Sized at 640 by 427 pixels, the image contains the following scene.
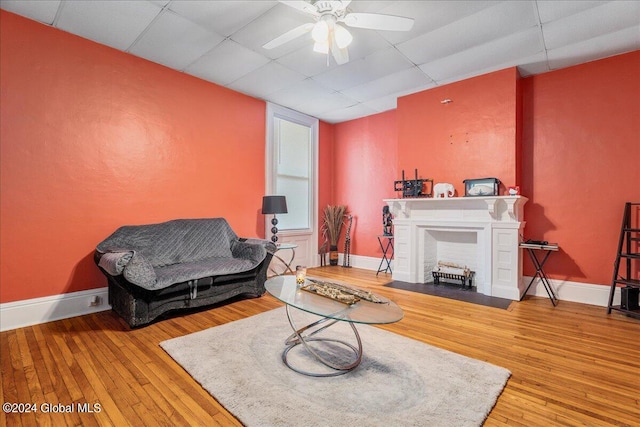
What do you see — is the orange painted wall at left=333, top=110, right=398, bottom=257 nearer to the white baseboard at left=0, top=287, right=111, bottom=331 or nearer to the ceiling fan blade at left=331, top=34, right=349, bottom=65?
the ceiling fan blade at left=331, top=34, right=349, bottom=65

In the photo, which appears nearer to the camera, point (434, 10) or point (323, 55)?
point (434, 10)

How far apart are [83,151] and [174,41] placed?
1.51 m

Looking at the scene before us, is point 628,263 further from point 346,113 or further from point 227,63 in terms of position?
point 227,63

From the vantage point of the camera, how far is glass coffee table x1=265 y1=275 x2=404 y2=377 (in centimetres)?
179

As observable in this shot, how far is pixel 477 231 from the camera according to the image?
3.93 meters

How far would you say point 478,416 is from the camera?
1545 millimetres

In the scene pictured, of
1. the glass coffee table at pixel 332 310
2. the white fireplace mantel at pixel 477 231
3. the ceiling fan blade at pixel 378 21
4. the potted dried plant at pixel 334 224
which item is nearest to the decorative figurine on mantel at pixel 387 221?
the white fireplace mantel at pixel 477 231

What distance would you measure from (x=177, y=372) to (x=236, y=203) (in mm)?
2819

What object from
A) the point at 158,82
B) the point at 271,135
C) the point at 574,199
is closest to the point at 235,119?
the point at 271,135

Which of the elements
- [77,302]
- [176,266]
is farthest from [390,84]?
[77,302]

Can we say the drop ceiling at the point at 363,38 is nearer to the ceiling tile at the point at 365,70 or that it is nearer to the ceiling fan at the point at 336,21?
the ceiling tile at the point at 365,70

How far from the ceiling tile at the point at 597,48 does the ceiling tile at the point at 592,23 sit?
0.12 metres

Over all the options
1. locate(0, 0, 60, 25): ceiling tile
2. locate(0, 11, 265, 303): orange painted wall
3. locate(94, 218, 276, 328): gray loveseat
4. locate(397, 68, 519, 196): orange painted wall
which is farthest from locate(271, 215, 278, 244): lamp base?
locate(0, 0, 60, 25): ceiling tile

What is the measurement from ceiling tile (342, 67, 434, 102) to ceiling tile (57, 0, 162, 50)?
265 cm
